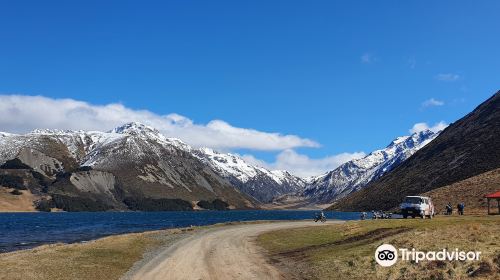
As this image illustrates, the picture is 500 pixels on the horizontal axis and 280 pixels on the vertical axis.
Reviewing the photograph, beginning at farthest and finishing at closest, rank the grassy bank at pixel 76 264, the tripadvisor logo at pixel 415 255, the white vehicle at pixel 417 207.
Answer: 1. the white vehicle at pixel 417 207
2. the grassy bank at pixel 76 264
3. the tripadvisor logo at pixel 415 255

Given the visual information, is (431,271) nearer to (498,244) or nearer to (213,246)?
(498,244)

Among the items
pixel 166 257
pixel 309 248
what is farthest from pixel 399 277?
pixel 166 257

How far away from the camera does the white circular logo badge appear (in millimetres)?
30594

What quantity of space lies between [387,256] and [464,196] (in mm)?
95101

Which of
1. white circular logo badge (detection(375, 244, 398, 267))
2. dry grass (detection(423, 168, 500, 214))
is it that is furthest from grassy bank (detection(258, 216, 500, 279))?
dry grass (detection(423, 168, 500, 214))

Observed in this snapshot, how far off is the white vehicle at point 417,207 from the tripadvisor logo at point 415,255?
35.9 meters

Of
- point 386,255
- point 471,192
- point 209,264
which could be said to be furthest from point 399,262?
point 471,192

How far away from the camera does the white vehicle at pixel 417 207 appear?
67338 mm

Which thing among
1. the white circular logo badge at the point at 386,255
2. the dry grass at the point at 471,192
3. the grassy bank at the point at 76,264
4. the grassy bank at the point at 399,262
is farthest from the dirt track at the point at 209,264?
the dry grass at the point at 471,192

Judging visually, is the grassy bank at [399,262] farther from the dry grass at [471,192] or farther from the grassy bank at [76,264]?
the dry grass at [471,192]

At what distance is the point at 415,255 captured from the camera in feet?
98.9

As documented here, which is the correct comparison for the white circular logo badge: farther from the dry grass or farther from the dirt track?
the dry grass

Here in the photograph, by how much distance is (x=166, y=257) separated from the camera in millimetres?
43562

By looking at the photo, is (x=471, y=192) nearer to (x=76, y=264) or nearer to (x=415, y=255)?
(x=415, y=255)
